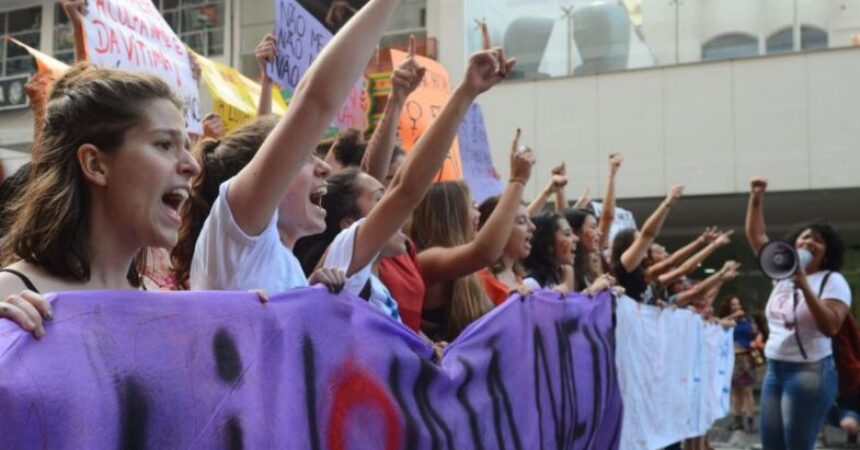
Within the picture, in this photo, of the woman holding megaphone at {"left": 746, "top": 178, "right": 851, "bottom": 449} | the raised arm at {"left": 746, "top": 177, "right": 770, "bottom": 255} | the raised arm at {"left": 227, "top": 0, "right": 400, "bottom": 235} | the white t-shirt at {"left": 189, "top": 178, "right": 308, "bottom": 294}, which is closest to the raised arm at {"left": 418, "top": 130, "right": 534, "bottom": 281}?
the white t-shirt at {"left": 189, "top": 178, "right": 308, "bottom": 294}

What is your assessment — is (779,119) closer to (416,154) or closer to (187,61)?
(187,61)

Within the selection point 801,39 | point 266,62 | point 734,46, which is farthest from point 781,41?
point 266,62

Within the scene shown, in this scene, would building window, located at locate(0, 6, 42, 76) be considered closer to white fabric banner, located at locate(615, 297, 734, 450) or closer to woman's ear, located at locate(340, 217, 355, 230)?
white fabric banner, located at locate(615, 297, 734, 450)

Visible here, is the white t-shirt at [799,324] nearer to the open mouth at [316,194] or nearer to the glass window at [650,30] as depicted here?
the open mouth at [316,194]

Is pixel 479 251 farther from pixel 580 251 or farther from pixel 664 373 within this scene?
pixel 664 373

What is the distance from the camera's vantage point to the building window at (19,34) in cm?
2353

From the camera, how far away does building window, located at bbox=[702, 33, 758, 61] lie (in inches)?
658

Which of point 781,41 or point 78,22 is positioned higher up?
point 781,41

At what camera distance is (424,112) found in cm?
576

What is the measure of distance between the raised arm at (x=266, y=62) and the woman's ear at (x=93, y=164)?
85.9 inches

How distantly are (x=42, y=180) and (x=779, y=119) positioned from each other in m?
15.9

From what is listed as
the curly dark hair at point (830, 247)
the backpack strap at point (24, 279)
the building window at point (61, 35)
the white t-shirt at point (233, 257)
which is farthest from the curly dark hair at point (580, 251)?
the building window at point (61, 35)

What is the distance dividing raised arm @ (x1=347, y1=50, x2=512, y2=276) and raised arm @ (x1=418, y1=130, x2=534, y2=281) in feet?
2.52

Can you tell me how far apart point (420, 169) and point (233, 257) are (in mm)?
767
